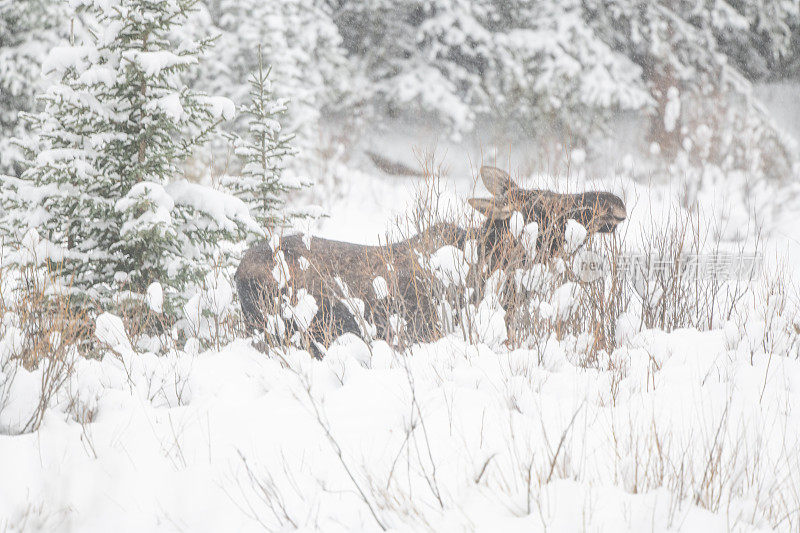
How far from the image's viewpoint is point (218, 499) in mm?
2117

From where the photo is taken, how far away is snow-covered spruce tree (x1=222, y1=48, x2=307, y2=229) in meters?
5.45

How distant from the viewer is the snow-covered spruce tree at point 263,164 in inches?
214

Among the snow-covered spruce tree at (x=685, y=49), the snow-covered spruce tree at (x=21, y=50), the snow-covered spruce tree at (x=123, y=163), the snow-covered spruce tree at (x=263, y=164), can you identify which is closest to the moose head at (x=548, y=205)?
the snow-covered spruce tree at (x=123, y=163)

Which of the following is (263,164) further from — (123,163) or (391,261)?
(391,261)

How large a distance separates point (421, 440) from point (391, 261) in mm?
1555

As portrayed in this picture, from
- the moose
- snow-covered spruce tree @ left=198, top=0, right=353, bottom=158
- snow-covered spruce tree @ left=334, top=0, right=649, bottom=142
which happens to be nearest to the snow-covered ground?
the moose

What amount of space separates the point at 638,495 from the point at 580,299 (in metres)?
1.95

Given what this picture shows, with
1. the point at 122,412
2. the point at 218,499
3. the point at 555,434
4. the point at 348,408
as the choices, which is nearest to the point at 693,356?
the point at 555,434

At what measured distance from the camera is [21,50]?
9703mm

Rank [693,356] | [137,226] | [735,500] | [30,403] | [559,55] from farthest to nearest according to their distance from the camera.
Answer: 1. [559,55]
2. [137,226]
3. [693,356]
4. [30,403]
5. [735,500]

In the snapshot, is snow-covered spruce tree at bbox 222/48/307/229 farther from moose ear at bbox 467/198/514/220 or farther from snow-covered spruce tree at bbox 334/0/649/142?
snow-covered spruce tree at bbox 334/0/649/142

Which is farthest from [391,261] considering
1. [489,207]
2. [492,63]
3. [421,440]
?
[492,63]

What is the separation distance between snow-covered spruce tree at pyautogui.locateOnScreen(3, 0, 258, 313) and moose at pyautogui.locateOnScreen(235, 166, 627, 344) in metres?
0.51

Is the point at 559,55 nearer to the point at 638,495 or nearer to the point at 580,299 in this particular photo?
the point at 580,299
